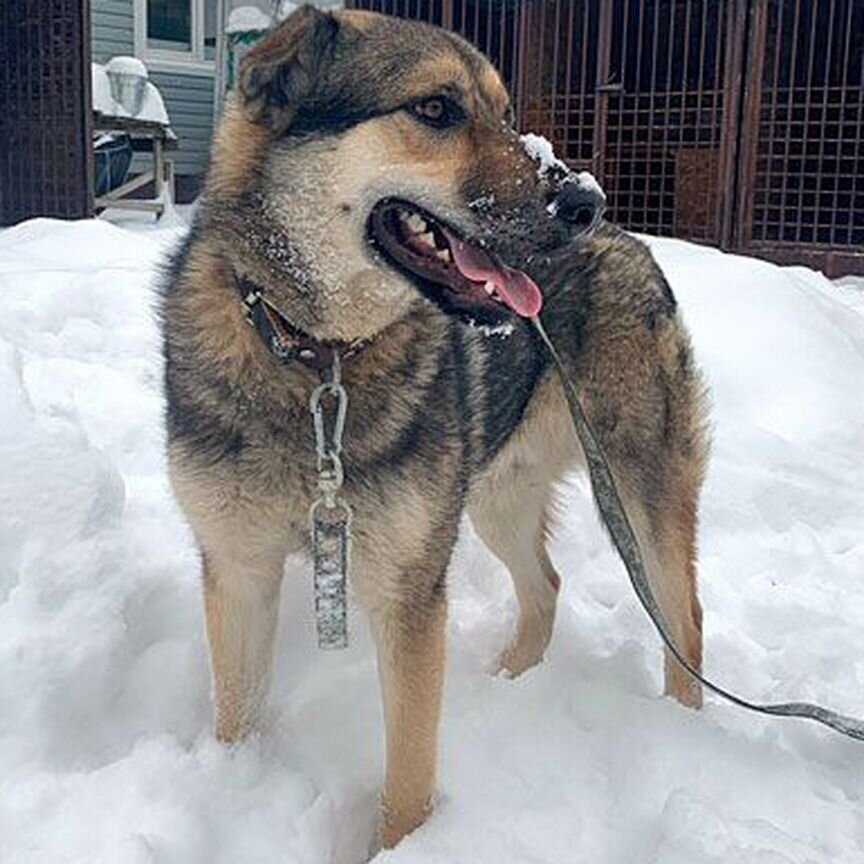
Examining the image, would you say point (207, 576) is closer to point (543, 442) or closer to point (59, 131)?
point (543, 442)

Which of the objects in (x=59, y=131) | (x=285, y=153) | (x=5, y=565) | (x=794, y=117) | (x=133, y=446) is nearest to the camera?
(x=285, y=153)

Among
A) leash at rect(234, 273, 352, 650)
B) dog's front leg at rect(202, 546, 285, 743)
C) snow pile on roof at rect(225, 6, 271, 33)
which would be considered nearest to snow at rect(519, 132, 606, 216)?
leash at rect(234, 273, 352, 650)

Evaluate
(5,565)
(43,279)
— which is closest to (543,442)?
(5,565)

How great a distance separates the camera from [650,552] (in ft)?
9.82

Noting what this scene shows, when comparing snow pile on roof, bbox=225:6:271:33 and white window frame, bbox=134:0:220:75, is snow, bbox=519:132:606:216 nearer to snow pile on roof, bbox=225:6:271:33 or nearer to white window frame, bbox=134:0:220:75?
snow pile on roof, bbox=225:6:271:33

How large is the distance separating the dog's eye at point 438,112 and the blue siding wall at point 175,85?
13.2 m

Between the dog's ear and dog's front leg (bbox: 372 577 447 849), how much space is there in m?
0.98

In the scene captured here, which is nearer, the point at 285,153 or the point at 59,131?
the point at 285,153

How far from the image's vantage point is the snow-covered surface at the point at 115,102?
12766 millimetres

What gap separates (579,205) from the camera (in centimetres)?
212

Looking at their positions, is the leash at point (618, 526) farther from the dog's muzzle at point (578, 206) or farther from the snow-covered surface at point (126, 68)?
the snow-covered surface at point (126, 68)

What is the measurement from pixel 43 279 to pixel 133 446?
188 centimetres

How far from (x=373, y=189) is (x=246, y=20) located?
47.4 feet

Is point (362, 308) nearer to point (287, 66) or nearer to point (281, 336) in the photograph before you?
point (281, 336)
